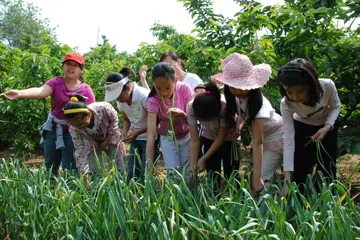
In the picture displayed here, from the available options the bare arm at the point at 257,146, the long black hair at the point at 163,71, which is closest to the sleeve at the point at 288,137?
the bare arm at the point at 257,146

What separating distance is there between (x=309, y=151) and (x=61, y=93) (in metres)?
1.69

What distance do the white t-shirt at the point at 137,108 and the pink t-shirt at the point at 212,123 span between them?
0.43m

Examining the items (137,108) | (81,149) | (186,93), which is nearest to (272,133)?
(186,93)

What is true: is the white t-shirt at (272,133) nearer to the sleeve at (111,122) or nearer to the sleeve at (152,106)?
the sleeve at (152,106)

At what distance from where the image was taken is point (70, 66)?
9.81ft

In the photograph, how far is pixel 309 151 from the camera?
2.24 m

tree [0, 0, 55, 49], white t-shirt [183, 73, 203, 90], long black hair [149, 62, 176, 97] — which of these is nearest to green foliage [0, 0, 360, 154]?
white t-shirt [183, 73, 203, 90]

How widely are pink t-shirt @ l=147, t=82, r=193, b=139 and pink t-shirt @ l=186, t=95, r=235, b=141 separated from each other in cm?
13

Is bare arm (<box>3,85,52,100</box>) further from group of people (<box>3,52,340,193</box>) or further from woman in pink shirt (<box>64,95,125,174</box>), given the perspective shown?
woman in pink shirt (<box>64,95,125,174</box>)

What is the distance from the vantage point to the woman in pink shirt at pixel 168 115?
7.62ft

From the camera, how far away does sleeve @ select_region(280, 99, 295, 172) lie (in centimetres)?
202

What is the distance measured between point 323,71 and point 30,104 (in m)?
3.55

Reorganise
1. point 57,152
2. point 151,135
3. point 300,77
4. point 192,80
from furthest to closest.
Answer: point 57,152 < point 192,80 < point 151,135 < point 300,77

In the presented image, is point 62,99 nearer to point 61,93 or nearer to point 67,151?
point 61,93
